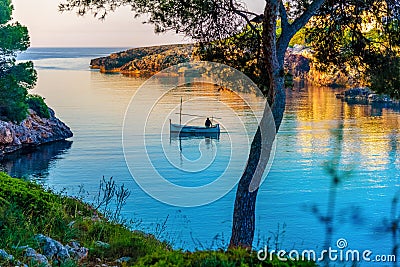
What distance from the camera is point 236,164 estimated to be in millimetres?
39875

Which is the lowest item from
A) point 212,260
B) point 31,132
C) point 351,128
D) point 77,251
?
point 351,128

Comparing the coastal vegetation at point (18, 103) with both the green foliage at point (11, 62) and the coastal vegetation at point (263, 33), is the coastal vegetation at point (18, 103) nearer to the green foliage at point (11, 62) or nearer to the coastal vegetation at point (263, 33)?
the green foliage at point (11, 62)

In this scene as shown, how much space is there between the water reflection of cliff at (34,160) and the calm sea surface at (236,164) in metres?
0.09

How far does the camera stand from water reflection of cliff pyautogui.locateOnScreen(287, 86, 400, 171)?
43.1 meters

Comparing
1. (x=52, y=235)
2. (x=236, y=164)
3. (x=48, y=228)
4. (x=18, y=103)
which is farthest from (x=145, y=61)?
(x=52, y=235)

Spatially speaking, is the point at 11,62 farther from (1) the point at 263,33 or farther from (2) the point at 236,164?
(1) the point at 263,33

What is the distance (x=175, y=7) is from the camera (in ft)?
30.1

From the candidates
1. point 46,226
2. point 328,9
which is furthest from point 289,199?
point 46,226

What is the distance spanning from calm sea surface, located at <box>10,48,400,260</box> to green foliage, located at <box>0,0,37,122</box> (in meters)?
5.16

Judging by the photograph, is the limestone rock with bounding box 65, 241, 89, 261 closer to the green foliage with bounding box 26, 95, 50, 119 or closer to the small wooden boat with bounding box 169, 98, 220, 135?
the green foliage with bounding box 26, 95, 50, 119

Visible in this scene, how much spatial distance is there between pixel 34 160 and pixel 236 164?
15083mm

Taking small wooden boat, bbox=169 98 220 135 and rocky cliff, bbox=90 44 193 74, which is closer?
small wooden boat, bbox=169 98 220 135

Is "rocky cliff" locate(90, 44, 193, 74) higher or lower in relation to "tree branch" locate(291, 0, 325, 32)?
higher

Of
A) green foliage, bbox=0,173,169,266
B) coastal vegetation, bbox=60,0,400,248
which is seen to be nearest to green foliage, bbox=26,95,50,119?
coastal vegetation, bbox=60,0,400,248
